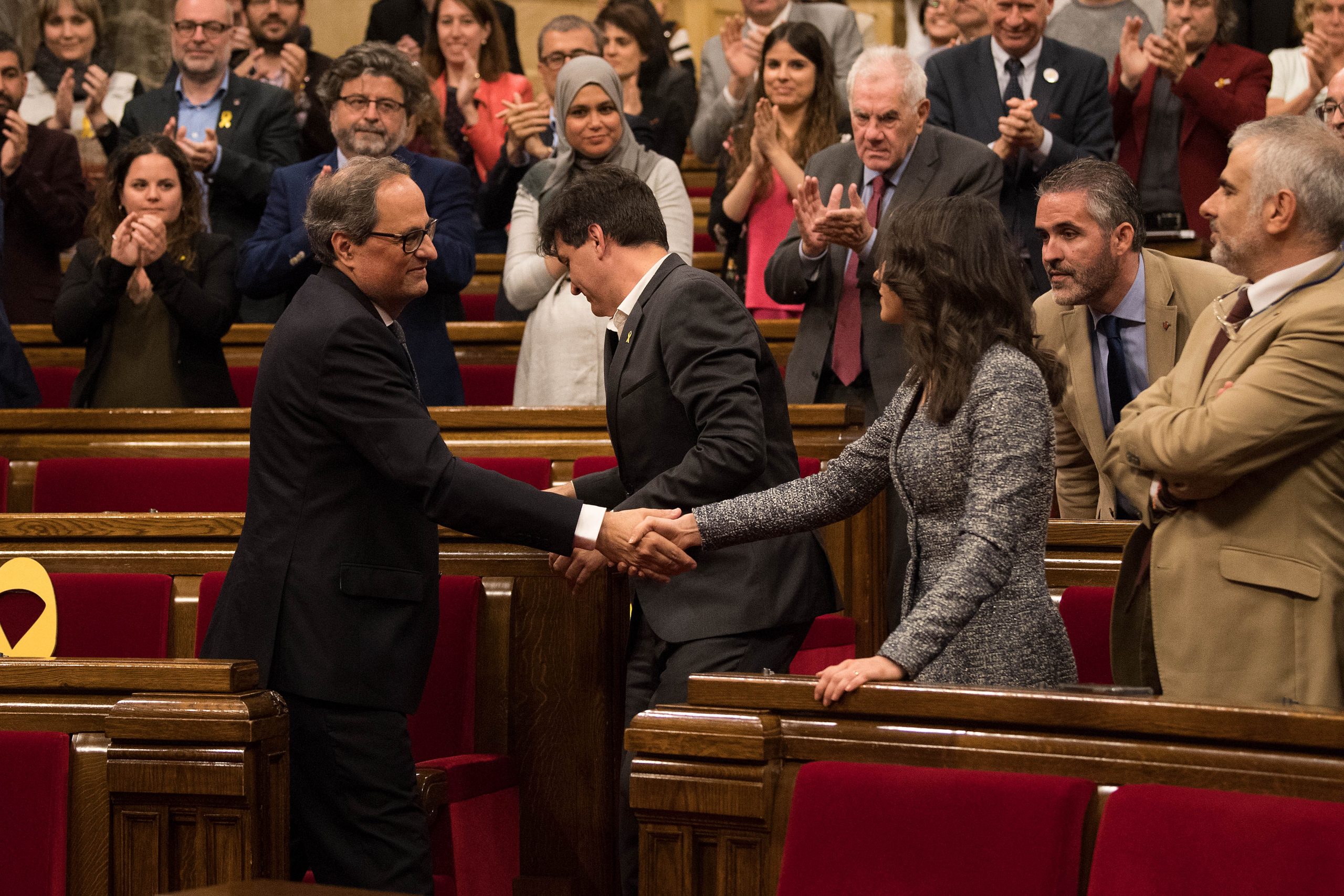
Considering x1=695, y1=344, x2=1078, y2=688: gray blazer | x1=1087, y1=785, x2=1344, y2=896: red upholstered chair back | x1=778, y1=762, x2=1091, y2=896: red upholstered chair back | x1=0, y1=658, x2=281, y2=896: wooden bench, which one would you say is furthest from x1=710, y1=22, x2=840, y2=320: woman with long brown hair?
x1=1087, y1=785, x2=1344, y2=896: red upholstered chair back

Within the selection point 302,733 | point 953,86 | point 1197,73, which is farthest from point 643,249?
point 1197,73

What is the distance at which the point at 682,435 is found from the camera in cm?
243

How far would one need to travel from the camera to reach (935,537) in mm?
1969

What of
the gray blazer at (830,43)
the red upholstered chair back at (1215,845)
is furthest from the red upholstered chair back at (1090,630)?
the gray blazer at (830,43)

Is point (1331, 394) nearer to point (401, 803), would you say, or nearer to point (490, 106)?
point (401, 803)

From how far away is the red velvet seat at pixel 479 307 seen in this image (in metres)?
5.81

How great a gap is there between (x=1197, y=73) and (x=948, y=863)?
12.2ft

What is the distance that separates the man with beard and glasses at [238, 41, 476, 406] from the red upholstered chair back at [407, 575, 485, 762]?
1.43 m

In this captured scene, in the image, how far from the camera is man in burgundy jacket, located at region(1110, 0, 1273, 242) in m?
4.77

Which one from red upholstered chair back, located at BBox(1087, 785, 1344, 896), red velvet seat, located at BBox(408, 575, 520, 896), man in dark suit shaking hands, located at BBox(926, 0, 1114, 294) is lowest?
red velvet seat, located at BBox(408, 575, 520, 896)

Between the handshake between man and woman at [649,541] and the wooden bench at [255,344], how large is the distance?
2198 millimetres

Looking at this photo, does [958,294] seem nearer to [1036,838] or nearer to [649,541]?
[649,541]

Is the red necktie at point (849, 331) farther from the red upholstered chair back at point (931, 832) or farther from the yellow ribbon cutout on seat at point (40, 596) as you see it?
the red upholstered chair back at point (931, 832)

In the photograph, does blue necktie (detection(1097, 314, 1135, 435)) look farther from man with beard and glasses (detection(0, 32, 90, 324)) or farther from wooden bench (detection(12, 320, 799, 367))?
man with beard and glasses (detection(0, 32, 90, 324))
